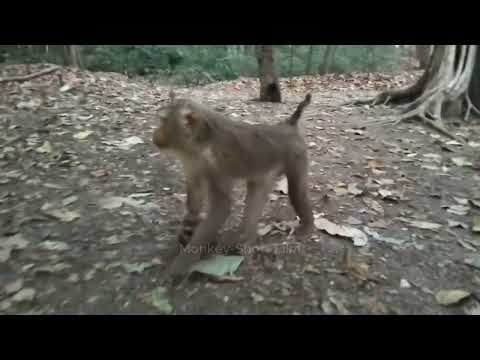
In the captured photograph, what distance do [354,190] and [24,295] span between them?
11.2 ft

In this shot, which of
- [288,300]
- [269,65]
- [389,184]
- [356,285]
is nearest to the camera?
[288,300]

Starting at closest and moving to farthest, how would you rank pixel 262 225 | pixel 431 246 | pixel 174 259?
pixel 174 259 → pixel 431 246 → pixel 262 225

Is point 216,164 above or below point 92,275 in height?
above

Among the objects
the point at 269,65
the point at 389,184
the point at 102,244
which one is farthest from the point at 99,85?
the point at 389,184

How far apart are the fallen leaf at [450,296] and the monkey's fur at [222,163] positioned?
47.4 inches

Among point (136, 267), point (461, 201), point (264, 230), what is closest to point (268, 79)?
point (461, 201)

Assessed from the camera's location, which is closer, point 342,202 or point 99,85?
point 342,202

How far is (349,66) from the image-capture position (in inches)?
699

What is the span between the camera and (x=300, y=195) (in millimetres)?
3498

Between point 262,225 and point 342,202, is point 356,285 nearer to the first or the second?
point 262,225

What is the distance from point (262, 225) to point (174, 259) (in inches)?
42.8

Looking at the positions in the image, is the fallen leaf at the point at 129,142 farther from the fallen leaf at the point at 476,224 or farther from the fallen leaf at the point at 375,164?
the fallen leaf at the point at 476,224

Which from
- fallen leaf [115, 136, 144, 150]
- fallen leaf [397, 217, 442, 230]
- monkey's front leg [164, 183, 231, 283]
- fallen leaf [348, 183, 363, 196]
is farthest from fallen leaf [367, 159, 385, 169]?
fallen leaf [115, 136, 144, 150]

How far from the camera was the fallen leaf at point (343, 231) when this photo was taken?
338 cm
